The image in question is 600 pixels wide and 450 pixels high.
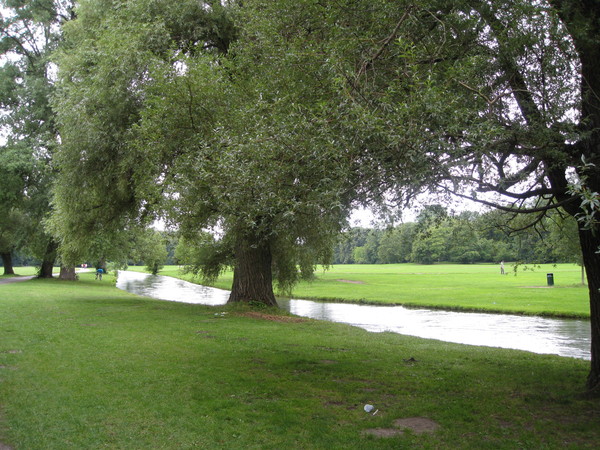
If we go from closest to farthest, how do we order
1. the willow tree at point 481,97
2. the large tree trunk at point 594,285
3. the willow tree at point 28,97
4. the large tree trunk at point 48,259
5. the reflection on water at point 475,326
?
the willow tree at point 481,97 → the large tree trunk at point 594,285 → the reflection on water at point 475,326 → the willow tree at point 28,97 → the large tree trunk at point 48,259

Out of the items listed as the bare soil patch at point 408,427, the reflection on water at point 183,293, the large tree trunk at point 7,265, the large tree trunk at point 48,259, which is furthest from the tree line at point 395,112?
the large tree trunk at point 7,265

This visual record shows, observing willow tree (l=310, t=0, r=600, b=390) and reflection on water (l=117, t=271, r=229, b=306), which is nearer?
willow tree (l=310, t=0, r=600, b=390)

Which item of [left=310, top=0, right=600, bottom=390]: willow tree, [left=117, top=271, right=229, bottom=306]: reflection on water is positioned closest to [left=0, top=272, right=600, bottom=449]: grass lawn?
[left=310, top=0, right=600, bottom=390]: willow tree

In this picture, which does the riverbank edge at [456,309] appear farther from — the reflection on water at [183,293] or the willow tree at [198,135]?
the willow tree at [198,135]

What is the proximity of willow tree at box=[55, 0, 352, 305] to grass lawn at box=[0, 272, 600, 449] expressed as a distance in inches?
119

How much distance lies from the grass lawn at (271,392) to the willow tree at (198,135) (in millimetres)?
3012

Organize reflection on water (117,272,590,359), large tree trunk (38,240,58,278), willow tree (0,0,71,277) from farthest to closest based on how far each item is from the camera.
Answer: large tree trunk (38,240,58,278) < willow tree (0,0,71,277) < reflection on water (117,272,590,359)

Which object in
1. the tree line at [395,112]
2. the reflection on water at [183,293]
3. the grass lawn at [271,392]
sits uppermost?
the tree line at [395,112]

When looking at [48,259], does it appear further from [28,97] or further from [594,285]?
[594,285]

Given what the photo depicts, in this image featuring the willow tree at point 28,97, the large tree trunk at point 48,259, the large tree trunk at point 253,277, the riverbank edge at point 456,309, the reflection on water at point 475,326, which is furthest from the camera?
the large tree trunk at point 48,259

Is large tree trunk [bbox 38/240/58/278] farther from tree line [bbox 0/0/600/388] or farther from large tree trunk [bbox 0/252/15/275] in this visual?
tree line [bbox 0/0/600/388]

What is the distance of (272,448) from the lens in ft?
19.9

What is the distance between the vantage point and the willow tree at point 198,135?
7.69 m

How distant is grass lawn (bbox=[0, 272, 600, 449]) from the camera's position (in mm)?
6375
